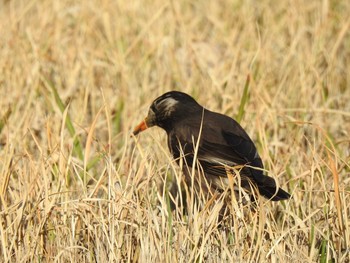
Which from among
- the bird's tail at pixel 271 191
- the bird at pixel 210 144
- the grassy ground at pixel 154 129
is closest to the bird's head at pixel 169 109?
the bird at pixel 210 144

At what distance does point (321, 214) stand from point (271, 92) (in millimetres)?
2293

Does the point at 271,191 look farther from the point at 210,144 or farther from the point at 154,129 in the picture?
the point at 154,129

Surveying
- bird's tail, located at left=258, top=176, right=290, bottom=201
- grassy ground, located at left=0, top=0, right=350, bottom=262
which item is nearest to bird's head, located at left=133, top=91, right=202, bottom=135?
grassy ground, located at left=0, top=0, right=350, bottom=262

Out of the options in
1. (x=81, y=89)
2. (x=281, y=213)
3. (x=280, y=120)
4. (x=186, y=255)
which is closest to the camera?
(x=186, y=255)

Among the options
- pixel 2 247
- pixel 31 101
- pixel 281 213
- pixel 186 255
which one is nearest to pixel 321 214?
pixel 281 213

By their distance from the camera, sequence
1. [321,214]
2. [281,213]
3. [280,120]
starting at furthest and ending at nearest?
1. [280,120]
2. [281,213]
3. [321,214]

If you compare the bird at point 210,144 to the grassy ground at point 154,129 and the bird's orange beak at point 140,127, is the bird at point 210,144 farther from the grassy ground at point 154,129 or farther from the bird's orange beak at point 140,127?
the grassy ground at point 154,129

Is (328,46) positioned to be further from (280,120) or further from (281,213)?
(281,213)

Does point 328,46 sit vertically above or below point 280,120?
above

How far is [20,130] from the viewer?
18.5 feet

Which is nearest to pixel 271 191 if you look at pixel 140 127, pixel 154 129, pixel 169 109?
pixel 169 109

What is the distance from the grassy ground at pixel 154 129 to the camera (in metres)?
4.15

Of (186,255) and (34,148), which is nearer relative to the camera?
(186,255)

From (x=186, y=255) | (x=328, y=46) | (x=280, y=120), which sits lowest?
(x=186, y=255)
